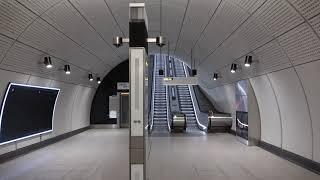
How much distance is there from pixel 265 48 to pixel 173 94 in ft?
55.7

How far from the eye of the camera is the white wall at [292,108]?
8.19 meters

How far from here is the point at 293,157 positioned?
974cm

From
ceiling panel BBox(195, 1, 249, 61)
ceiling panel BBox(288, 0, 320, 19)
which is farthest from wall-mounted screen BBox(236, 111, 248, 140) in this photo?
ceiling panel BBox(288, 0, 320, 19)

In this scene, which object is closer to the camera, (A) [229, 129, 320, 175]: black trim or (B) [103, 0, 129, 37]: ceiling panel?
(A) [229, 129, 320, 175]: black trim

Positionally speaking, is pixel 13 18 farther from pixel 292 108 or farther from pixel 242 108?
pixel 242 108

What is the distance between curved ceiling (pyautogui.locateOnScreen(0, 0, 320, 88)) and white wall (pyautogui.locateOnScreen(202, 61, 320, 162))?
33cm

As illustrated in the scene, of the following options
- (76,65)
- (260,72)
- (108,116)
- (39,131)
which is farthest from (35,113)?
(108,116)

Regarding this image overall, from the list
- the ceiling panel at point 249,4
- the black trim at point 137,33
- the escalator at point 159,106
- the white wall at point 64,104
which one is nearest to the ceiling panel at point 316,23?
the ceiling panel at point 249,4

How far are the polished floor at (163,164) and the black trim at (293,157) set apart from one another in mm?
208

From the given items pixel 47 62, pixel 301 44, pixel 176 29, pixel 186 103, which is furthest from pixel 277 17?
pixel 186 103

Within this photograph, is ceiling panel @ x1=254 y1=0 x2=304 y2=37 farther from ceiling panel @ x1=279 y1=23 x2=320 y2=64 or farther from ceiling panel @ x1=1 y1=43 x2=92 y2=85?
ceiling panel @ x1=1 y1=43 x2=92 y2=85

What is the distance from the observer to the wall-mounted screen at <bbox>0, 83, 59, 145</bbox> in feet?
32.2

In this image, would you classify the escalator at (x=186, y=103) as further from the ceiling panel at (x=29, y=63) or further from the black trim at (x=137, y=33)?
the black trim at (x=137, y=33)

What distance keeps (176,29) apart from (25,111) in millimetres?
6157
